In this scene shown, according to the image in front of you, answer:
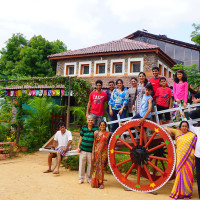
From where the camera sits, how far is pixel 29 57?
21281mm

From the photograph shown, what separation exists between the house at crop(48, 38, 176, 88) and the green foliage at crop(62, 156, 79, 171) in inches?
247

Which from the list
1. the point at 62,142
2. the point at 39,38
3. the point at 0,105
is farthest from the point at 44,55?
the point at 62,142

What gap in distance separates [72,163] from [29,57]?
17.1m

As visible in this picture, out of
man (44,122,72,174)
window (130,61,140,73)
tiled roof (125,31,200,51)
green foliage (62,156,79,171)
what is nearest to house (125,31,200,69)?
tiled roof (125,31,200,51)

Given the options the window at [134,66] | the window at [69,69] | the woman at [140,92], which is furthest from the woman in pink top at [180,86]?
the window at [69,69]

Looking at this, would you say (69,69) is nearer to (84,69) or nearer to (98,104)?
(84,69)

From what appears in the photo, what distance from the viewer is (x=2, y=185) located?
451cm

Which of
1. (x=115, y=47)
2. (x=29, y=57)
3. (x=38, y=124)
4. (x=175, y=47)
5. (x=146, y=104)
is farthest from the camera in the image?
(x=29, y=57)

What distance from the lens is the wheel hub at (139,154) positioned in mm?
4344

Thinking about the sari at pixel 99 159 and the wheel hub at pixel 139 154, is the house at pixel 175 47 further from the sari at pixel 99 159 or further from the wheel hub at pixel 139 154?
the wheel hub at pixel 139 154

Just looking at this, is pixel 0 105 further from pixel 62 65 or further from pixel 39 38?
pixel 39 38

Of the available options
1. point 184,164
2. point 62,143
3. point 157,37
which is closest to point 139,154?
point 184,164

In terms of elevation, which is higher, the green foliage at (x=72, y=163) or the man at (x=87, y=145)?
the man at (x=87, y=145)

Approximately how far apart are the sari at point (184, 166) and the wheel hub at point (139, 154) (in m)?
0.59
